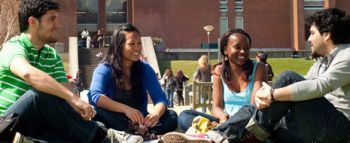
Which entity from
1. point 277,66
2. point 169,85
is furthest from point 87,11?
point 169,85

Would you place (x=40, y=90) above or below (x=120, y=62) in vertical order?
below

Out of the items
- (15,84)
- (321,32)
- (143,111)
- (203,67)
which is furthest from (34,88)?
(203,67)

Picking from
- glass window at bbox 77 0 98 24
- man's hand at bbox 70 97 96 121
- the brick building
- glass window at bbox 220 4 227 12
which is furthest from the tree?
glass window at bbox 220 4 227 12

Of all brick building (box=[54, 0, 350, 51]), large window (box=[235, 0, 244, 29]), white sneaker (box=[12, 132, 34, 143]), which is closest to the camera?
white sneaker (box=[12, 132, 34, 143])

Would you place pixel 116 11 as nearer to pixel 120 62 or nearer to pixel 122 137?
pixel 120 62

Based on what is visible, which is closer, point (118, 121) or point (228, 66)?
point (118, 121)

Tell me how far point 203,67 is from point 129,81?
8.09 m

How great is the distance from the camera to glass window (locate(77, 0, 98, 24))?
4319cm

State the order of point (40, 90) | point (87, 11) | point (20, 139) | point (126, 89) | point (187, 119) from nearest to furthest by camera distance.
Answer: point (20, 139)
point (40, 90)
point (187, 119)
point (126, 89)
point (87, 11)

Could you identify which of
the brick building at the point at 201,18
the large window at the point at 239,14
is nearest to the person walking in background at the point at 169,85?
the brick building at the point at 201,18

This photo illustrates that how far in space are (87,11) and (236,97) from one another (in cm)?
3972

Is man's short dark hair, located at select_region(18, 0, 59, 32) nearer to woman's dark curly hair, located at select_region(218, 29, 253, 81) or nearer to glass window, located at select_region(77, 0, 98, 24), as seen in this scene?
woman's dark curly hair, located at select_region(218, 29, 253, 81)

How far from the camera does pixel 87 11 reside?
4353 cm

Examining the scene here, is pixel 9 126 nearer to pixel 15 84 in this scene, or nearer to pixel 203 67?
pixel 15 84
